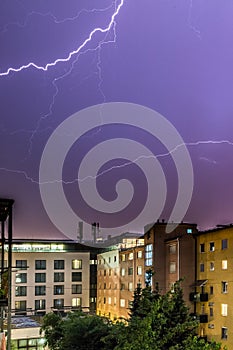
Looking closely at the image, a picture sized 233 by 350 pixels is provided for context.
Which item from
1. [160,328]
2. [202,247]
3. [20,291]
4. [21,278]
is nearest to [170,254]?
[202,247]

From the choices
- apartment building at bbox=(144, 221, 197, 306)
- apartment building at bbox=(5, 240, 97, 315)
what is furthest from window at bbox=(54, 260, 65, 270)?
apartment building at bbox=(144, 221, 197, 306)

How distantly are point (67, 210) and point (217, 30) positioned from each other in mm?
22234

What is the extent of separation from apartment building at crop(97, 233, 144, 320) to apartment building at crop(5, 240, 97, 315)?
2.36 meters

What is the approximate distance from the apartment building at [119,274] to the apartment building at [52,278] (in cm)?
236

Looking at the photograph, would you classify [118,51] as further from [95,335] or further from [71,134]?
[95,335]

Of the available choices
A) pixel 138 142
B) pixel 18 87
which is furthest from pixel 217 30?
pixel 18 87

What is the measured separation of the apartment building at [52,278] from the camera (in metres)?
55.1

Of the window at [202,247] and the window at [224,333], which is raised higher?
the window at [202,247]

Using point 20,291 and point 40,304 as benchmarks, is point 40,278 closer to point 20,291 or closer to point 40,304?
point 20,291

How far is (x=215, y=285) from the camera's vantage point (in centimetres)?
3272

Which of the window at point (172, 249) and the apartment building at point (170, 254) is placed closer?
the apartment building at point (170, 254)

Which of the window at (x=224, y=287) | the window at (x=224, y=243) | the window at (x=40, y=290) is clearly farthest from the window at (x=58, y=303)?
the window at (x=224, y=243)

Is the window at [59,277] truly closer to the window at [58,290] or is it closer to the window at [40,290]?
the window at [58,290]

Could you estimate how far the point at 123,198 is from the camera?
157 feet
